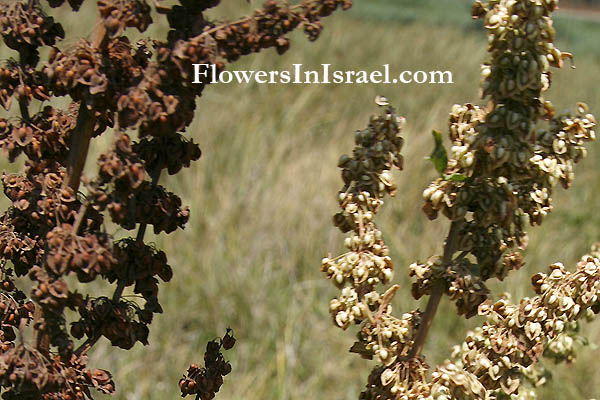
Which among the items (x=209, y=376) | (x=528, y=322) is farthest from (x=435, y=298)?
(x=209, y=376)

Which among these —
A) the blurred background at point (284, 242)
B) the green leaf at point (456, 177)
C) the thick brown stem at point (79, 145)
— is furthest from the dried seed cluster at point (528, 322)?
the blurred background at point (284, 242)

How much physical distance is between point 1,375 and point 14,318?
0.10 metres

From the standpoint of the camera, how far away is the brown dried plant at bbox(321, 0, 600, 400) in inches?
27.2

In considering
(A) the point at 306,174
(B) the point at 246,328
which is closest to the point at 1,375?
(B) the point at 246,328

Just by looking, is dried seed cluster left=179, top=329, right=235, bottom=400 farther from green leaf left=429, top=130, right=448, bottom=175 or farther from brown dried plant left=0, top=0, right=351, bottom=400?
green leaf left=429, top=130, right=448, bottom=175

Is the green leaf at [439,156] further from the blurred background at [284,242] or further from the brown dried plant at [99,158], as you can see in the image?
the blurred background at [284,242]

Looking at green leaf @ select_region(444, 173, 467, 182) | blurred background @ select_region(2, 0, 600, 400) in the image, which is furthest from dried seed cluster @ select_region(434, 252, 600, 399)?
blurred background @ select_region(2, 0, 600, 400)

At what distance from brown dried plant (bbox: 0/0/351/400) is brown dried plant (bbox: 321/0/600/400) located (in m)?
0.15

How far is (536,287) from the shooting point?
0.76 meters

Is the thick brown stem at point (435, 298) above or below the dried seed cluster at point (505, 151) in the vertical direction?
below

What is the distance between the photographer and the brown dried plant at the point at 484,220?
69cm

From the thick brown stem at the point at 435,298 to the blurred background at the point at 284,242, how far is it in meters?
1.35

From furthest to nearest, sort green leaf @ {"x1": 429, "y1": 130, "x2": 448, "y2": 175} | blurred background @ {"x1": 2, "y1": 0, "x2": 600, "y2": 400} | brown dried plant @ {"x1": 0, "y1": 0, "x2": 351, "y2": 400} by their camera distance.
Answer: blurred background @ {"x1": 2, "y1": 0, "x2": 600, "y2": 400} < green leaf @ {"x1": 429, "y1": 130, "x2": 448, "y2": 175} < brown dried plant @ {"x1": 0, "y1": 0, "x2": 351, "y2": 400}

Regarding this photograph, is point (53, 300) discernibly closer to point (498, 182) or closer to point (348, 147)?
point (498, 182)
